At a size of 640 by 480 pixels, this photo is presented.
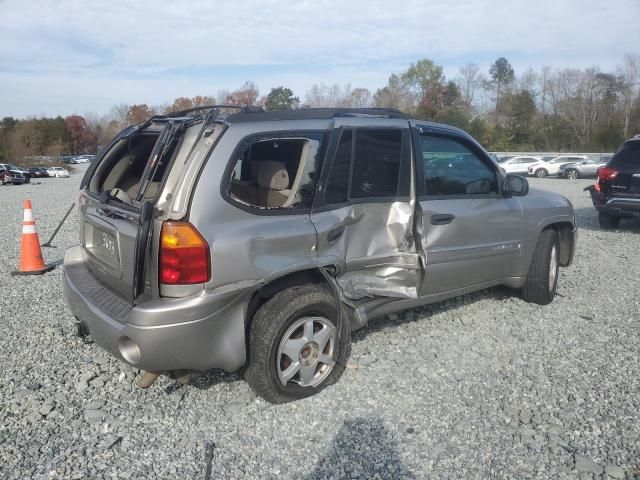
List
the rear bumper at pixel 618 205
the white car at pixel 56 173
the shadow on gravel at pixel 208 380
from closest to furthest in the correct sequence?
1. the shadow on gravel at pixel 208 380
2. the rear bumper at pixel 618 205
3. the white car at pixel 56 173

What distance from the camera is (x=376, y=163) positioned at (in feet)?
13.2

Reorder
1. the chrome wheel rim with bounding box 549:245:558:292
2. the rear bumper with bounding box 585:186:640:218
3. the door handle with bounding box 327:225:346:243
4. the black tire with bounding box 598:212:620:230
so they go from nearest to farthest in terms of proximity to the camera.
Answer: the door handle with bounding box 327:225:346:243, the chrome wheel rim with bounding box 549:245:558:292, the rear bumper with bounding box 585:186:640:218, the black tire with bounding box 598:212:620:230

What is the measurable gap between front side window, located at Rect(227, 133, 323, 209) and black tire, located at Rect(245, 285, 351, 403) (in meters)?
0.57

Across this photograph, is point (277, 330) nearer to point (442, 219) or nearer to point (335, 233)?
point (335, 233)

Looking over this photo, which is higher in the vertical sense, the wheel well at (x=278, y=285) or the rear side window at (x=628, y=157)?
the rear side window at (x=628, y=157)

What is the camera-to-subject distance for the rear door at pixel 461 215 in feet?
14.0

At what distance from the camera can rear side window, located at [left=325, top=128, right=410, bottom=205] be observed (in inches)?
150

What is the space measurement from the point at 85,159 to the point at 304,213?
83.1 meters

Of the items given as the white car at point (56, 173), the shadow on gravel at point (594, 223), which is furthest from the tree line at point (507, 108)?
the shadow on gravel at point (594, 223)

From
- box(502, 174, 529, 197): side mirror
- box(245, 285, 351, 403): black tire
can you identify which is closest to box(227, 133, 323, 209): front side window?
box(245, 285, 351, 403): black tire

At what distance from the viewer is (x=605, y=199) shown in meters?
9.57

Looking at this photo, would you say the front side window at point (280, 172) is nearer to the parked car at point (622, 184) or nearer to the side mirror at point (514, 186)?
the side mirror at point (514, 186)

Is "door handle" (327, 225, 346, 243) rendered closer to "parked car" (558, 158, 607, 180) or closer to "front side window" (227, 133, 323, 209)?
"front side window" (227, 133, 323, 209)

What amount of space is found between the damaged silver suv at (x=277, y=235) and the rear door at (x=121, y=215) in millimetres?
13
